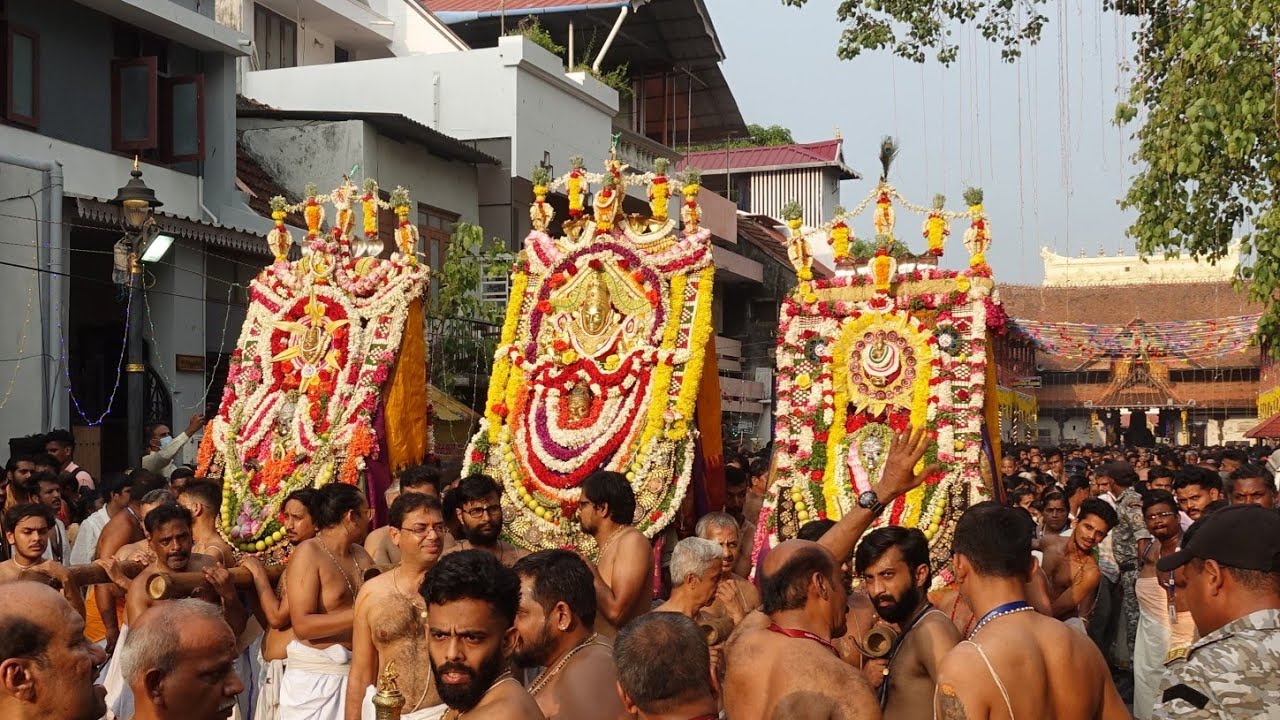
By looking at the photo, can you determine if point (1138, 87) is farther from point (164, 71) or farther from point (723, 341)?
point (723, 341)

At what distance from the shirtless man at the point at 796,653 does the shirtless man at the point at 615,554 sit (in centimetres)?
123

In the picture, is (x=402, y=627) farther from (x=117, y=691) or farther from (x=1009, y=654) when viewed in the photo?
(x=1009, y=654)

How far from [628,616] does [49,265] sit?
9.80 meters

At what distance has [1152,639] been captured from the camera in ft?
25.8

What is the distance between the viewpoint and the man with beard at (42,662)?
3.46 metres

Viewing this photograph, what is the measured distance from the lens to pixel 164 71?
55.5 feet

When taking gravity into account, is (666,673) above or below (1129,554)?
above

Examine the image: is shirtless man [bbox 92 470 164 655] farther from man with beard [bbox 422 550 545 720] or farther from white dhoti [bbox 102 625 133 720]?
man with beard [bbox 422 550 545 720]

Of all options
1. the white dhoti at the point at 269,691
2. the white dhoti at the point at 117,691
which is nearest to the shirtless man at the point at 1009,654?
the white dhoti at the point at 117,691

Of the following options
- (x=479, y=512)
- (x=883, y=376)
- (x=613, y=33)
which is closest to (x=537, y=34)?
(x=613, y=33)

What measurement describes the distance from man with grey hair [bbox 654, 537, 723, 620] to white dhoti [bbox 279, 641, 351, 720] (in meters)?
1.81

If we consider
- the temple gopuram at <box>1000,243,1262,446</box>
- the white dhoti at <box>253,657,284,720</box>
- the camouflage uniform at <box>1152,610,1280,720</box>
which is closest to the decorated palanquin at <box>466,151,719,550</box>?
the white dhoti at <box>253,657,284,720</box>

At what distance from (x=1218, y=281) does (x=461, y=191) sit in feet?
104

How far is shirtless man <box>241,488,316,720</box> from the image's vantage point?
7.09m
